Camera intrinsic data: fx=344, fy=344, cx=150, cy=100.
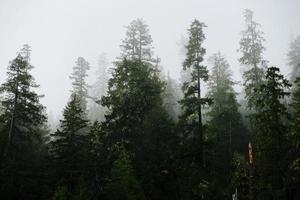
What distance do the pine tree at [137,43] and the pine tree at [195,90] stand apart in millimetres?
12956

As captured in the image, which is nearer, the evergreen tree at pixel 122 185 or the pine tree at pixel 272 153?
the pine tree at pixel 272 153

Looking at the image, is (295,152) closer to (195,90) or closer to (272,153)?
(272,153)

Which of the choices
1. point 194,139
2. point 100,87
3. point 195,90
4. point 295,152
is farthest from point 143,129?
point 100,87

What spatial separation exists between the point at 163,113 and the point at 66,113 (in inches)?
336

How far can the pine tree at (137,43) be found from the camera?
154ft

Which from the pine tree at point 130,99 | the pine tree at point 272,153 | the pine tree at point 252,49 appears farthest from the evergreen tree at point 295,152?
the pine tree at point 252,49

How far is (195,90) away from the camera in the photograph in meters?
32.3

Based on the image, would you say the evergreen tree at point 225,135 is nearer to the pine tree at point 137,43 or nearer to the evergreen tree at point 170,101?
the evergreen tree at point 170,101

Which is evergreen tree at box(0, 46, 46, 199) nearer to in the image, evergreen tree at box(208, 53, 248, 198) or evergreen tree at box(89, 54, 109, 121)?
evergreen tree at box(208, 53, 248, 198)

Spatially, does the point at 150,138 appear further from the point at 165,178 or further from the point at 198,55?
the point at 198,55

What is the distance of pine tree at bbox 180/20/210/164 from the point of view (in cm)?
3116

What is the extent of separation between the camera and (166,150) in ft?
94.3

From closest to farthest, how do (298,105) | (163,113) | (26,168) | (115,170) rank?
(298,105) → (115,170) → (26,168) → (163,113)

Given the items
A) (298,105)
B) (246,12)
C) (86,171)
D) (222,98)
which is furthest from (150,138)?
(246,12)
